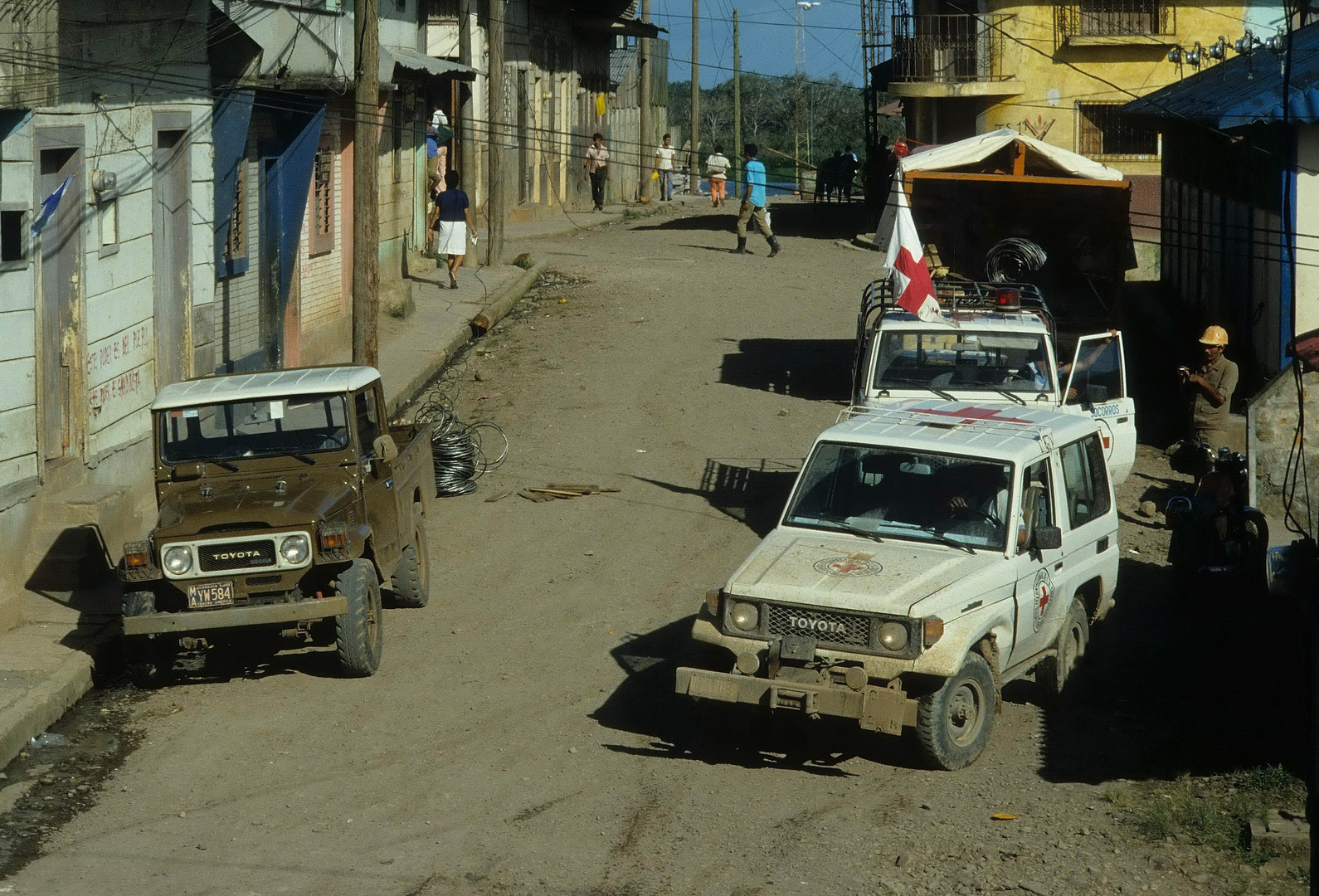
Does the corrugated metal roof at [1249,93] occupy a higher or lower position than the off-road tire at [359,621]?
higher

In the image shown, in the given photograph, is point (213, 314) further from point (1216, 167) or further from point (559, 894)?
point (1216, 167)

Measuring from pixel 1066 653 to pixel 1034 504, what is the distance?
3.84ft

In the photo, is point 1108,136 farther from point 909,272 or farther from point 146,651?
point 146,651

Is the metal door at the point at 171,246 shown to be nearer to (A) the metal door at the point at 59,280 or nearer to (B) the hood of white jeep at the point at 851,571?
(A) the metal door at the point at 59,280

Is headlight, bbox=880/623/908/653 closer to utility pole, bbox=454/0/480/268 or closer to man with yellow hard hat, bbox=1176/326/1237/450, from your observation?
man with yellow hard hat, bbox=1176/326/1237/450

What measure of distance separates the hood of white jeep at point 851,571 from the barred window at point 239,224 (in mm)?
10348

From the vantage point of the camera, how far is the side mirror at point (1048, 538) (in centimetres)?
815

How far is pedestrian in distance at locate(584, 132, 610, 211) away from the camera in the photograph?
37906 mm

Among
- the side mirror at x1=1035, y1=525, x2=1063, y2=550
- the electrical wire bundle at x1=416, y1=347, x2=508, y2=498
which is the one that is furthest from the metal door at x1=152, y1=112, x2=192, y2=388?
the side mirror at x1=1035, y1=525, x2=1063, y2=550

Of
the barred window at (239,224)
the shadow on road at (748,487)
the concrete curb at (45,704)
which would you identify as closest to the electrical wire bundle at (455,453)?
the shadow on road at (748,487)

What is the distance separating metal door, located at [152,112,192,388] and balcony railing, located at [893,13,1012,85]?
62.2 ft

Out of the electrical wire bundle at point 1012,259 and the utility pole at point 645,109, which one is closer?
the electrical wire bundle at point 1012,259

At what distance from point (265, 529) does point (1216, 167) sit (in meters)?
15.0

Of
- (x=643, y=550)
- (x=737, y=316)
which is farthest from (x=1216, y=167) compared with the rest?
(x=643, y=550)
